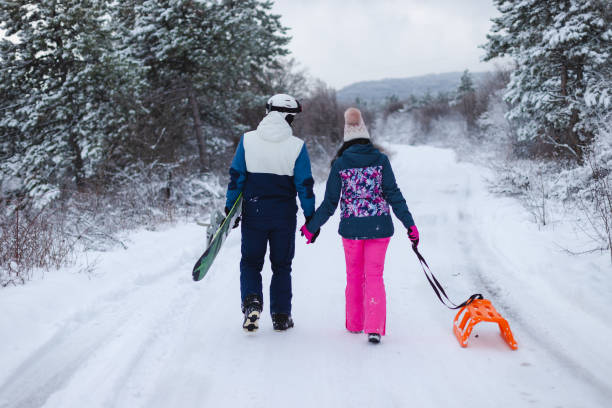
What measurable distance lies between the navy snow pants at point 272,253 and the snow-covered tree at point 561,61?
8.29m

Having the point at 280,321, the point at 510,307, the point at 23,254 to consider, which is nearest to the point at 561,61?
the point at 510,307

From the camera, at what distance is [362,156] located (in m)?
3.56

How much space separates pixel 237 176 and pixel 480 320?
244cm

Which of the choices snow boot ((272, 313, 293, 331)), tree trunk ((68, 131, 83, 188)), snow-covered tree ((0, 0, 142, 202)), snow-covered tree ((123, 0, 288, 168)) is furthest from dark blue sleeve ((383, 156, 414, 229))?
tree trunk ((68, 131, 83, 188))

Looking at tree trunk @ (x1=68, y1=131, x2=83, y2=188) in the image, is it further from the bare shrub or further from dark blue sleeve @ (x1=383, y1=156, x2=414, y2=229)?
dark blue sleeve @ (x1=383, y1=156, x2=414, y2=229)

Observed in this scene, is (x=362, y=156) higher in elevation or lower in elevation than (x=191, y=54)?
lower

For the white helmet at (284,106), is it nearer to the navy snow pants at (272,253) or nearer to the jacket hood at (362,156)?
the jacket hood at (362,156)

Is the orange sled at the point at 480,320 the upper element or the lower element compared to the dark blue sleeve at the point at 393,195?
lower

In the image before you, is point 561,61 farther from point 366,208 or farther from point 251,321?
point 251,321

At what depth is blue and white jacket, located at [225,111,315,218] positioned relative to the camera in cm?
366

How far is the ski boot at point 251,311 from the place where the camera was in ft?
12.3

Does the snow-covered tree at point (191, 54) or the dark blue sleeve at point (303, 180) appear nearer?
the dark blue sleeve at point (303, 180)

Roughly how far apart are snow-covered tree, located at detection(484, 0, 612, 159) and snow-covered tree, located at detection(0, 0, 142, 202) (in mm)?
11191

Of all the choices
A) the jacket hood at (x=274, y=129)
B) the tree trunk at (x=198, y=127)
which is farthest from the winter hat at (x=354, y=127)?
the tree trunk at (x=198, y=127)
